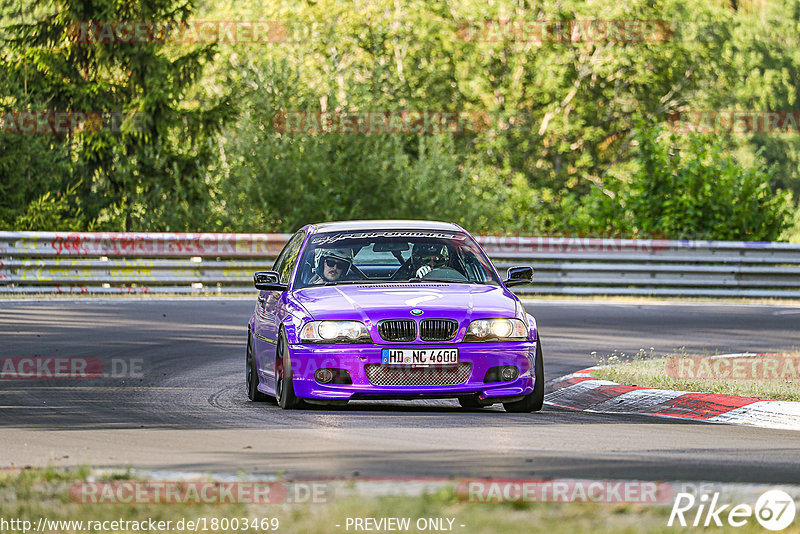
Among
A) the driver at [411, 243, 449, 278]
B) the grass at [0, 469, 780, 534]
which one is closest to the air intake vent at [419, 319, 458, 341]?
the driver at [411, 243, 449, 278]

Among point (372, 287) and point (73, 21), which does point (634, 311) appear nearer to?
point (372, 287)

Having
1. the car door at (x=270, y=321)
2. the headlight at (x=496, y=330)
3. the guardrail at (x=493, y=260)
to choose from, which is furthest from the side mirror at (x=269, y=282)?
the guardrail at (x=493, y=260)

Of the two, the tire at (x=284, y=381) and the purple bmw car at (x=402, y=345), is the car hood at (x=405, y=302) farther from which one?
the tire at (x=284, y=381)

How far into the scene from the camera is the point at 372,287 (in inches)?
461

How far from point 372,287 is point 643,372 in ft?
10.8

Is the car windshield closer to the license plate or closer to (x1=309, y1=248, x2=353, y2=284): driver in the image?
(x1=309, y1=248, x2=353, y2=284): driver

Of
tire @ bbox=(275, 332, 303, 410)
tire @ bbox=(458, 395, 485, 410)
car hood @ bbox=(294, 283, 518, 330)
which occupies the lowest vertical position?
tire @ bbox=(458, 395, 485, 410)

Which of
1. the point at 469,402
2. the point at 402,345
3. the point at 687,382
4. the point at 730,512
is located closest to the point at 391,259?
the point at 469,402

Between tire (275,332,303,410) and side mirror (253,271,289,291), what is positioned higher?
side mirror (253,271,289,291)

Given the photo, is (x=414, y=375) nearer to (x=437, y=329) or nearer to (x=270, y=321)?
(x=437, y=329)

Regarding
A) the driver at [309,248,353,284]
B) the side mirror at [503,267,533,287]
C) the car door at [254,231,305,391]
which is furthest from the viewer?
the side mirror at [503,267,533,287]

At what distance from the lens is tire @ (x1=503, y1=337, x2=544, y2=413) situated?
11.4m

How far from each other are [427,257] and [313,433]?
114 inches

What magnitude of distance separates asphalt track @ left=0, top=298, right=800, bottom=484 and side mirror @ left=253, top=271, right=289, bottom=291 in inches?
38.0
